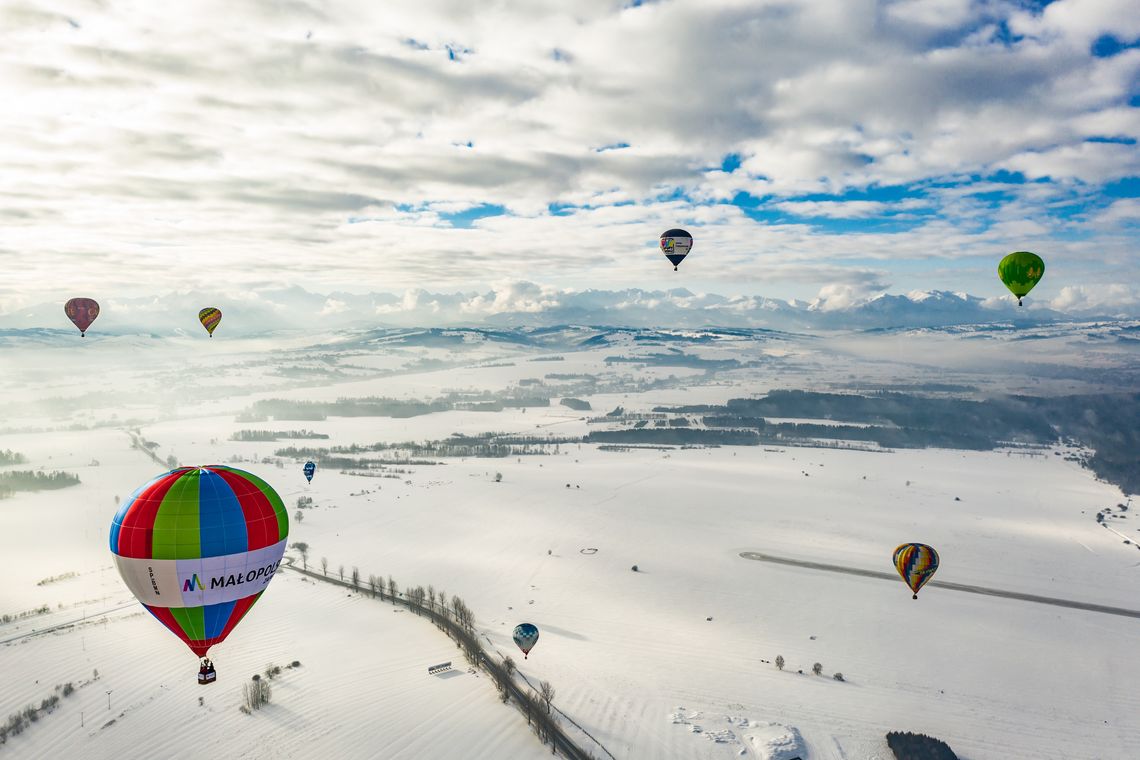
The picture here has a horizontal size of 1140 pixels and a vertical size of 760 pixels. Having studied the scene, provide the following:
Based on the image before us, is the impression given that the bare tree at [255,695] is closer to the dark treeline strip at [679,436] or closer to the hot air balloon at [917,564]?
the hot air balloon at [917,564]

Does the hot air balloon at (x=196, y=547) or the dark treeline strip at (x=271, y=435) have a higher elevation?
the hot air balloon at (x=196, y=547)

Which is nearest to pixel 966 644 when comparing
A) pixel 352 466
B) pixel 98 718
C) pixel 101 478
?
pixel 98 718

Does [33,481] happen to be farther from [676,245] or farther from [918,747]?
[918,747]

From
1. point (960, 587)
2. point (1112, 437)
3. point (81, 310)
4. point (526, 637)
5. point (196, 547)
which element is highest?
point (81, 310)

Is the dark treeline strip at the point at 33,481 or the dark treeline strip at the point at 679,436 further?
the dark treeline strip at the point at 679,436

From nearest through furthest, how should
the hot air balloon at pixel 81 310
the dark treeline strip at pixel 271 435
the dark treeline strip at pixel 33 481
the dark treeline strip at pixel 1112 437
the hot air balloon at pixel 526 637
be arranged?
the hot air balloon at pixel 526 637, the hot air balloon at pixel 81 310, the dark treeline strip at pixel 33 481, the dark treeline strip at pixel 1112 437, the dark treeline strip at pixel 271 435

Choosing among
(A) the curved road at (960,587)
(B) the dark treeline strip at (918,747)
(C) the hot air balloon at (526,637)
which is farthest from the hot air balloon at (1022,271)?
(C) the hot air balloon at (526,637)

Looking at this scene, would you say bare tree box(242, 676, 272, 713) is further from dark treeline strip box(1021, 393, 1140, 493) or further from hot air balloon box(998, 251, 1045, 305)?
dark treeline strip box(1021, 393, 1140, 493)

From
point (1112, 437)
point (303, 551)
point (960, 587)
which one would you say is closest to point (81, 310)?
point (303, 551)
